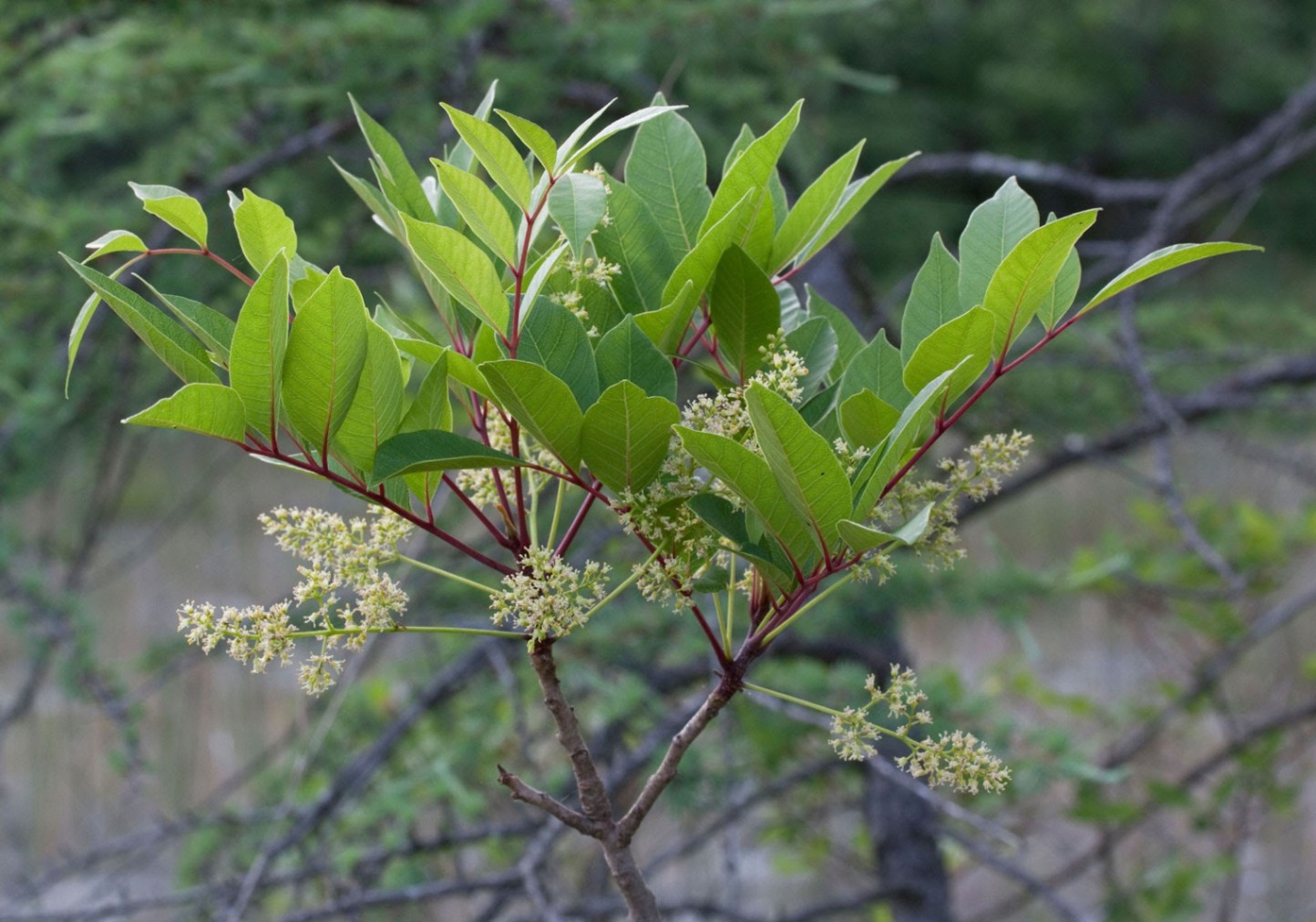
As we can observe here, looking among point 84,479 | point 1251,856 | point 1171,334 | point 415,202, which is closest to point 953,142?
point 1251,856

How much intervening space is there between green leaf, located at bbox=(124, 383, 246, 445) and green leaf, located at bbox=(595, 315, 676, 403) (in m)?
0.13

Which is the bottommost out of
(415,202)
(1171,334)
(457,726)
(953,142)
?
(415,202)

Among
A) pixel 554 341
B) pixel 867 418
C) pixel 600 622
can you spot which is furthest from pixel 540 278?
pixel 600 622

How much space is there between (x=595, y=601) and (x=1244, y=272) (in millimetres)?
7980

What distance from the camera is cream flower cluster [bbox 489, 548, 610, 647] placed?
1.28 ft

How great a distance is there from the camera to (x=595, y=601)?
1.37ft

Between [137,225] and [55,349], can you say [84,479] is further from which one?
[137,225]

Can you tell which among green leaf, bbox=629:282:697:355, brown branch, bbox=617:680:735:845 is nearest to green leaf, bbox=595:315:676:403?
green leaf, bbox=629:282:697:355

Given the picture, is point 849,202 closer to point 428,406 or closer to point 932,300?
point 932,300

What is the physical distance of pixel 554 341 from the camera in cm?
41

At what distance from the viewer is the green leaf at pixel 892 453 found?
1.21 feet

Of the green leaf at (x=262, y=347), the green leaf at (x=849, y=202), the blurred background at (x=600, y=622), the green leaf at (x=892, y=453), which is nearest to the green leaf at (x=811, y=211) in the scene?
the green leaf at (x=849, y=202)

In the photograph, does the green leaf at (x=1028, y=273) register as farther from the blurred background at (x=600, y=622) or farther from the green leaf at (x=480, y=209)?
the blurred background at (x=600, y=622)

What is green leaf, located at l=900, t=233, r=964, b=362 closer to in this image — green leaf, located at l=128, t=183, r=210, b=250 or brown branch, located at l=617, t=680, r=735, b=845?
brown branch, located at l=617, t=680, r=735, b=845
